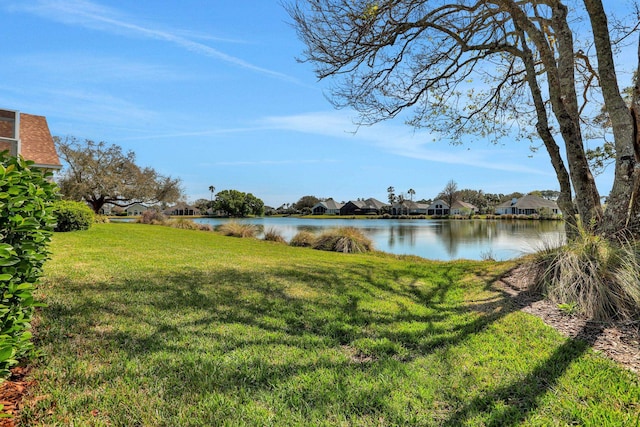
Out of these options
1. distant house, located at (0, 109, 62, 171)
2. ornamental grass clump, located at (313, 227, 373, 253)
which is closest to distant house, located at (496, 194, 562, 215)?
ornamental grass clump, located at (313, 227, 373, 253)

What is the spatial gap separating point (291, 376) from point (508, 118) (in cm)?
1045

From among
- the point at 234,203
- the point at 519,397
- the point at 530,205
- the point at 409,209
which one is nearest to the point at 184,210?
the point at 234,203

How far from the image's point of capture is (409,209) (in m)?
78.9

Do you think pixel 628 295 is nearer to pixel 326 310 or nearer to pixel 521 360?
pixel 521 360

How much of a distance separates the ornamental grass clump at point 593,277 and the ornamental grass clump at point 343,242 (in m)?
9.56

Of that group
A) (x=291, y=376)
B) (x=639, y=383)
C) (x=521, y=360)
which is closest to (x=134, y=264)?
(x=291, y=376)

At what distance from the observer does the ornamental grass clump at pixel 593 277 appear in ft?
12.5

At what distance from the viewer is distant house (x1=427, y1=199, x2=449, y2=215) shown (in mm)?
75938

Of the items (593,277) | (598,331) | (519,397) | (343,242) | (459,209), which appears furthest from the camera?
(459,209)

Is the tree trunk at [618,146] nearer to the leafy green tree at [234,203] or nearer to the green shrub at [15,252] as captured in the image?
the green shrub at [15,252]

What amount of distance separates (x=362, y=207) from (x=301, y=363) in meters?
80.6

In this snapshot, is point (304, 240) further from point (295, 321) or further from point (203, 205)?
point (203, 205)

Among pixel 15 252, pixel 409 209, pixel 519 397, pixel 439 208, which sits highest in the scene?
pixel 439 208

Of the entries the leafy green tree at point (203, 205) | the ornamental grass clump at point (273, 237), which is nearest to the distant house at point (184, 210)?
the leafy green tree at point (203, 205)
